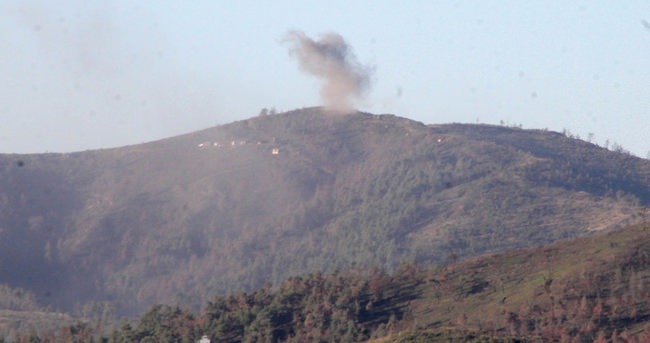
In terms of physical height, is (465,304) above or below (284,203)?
below

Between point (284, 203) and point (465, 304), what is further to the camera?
point (284, 203)

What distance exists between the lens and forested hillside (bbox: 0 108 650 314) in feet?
454

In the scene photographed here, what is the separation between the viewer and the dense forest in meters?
62.2

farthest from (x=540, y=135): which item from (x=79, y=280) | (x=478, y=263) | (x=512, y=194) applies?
(x=478, y=263)

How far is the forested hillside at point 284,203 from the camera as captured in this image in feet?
454

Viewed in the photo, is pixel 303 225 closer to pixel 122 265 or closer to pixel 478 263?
pixel 122 265

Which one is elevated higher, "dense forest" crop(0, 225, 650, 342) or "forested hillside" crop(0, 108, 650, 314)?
"forested hillside" crop(0, 108, 650, 314)

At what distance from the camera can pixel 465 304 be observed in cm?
7094

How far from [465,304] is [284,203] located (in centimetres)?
9470

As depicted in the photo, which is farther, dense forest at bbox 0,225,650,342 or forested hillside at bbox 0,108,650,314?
forested hillside at bbox 0,108,650,314

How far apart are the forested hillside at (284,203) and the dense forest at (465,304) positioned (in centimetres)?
4386

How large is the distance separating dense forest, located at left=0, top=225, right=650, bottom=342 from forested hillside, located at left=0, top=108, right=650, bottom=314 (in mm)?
43861

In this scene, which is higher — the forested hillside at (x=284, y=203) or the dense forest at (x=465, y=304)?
the forested hillside at (x=284, y=203)

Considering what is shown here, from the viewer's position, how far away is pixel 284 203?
165 metres
